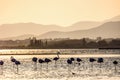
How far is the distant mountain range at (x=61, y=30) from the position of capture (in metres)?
7.06

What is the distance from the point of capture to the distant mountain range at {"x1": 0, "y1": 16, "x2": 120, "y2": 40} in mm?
7062

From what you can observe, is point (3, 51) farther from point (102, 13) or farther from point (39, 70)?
point (102, 13)

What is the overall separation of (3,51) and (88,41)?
1338mm

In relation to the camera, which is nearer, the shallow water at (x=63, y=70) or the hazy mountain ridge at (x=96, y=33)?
the shallow water at (x=63, y=70)

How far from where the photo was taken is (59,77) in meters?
A: 6.55

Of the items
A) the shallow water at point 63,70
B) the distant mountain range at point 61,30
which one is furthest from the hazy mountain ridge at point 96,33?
the shallow water at point 63,70

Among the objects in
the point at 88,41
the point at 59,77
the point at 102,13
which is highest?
the point at 102,13

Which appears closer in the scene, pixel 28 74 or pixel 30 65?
pixel 28 74

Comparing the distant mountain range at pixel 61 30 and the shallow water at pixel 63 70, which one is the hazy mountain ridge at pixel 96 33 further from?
the shallow water at pixel 63 70

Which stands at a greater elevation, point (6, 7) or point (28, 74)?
point (6, 7)

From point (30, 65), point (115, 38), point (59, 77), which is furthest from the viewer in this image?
point (30, 65)

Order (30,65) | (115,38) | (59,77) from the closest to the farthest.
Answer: (59,77) < (115,38) < (30,65)

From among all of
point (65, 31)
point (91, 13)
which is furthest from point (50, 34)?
point (91, 13)

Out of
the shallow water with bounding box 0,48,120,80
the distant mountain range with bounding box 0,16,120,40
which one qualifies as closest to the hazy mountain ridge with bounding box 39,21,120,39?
the distant mountain range with bounding box 0,16,120,40
